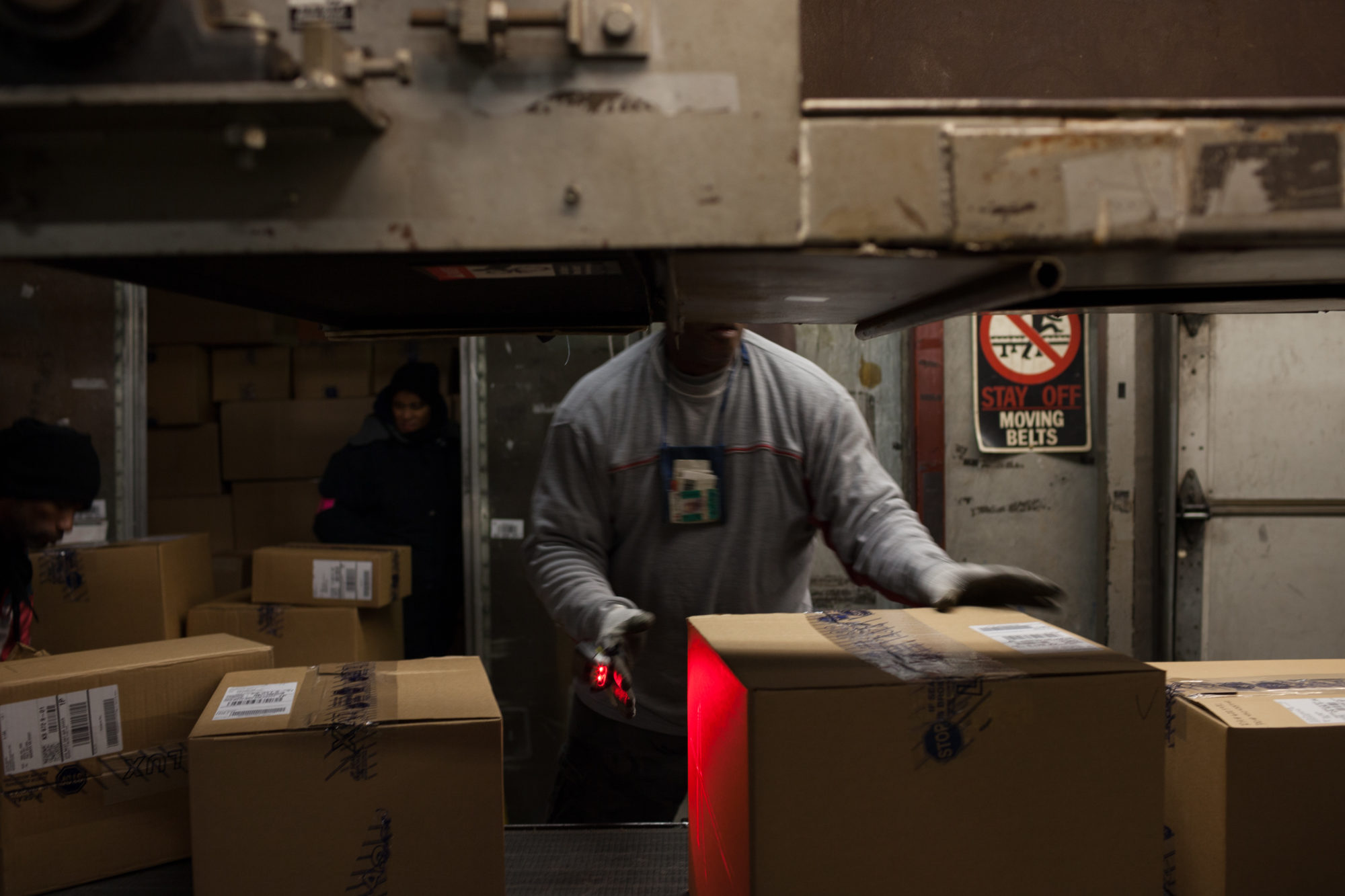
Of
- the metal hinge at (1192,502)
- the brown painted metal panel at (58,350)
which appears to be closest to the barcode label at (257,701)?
the brown painted metal panel at (58,350)

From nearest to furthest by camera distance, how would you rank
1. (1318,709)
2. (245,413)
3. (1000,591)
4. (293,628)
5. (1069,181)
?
(1069,181)
(1318,709)
(1000,591)
(293,628)
(245,413)

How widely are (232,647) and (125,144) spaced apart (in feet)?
2.94

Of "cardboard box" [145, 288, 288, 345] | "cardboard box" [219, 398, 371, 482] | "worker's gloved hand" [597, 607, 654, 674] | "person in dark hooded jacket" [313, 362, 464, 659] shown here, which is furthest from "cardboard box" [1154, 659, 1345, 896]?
"cardboard box" [145, 288, 288, 345]

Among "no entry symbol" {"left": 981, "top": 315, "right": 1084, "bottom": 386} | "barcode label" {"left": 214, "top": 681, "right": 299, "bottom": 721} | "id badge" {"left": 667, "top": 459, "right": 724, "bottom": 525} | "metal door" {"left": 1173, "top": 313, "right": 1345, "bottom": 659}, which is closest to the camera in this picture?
"barcode label" {"left": 214, "top": 681, "right": 299, "bottom": 721}

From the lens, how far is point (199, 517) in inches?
153

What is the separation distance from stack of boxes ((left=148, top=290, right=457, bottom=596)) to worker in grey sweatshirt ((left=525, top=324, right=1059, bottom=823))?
2423mm

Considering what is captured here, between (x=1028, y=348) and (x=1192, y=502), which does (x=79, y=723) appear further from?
(x=1192, y=502)

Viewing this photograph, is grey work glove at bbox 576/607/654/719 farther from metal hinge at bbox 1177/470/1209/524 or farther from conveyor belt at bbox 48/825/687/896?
metal hinge at bbox 1177/470/1209/524

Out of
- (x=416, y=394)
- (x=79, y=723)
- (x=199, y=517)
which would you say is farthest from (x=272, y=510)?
(x=79, y=723)

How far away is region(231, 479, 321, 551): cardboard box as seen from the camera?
3873mm

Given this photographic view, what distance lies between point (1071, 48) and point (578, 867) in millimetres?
1249

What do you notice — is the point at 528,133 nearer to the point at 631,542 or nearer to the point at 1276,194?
the point at 1276,194

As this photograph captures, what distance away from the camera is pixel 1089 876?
2.48ft

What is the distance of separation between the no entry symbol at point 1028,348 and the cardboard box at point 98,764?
2.60 meters
